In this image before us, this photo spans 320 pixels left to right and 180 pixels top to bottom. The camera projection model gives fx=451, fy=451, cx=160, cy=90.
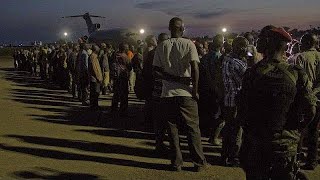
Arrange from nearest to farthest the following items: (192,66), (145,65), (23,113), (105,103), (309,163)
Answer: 1. (192,66)
2. (309,163)
3. (145,65)
4. (23,113)
5. (105,103)

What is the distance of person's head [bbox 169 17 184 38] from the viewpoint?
6395 millimetres

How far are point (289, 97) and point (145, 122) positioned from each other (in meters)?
7.08

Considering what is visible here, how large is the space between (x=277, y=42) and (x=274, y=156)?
0.92 m

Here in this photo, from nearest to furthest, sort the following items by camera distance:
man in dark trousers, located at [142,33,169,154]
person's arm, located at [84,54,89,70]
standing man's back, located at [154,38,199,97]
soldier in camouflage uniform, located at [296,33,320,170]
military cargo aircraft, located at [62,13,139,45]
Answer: soldier in camouflage uniform, located at [296,33,320,170], standing man's back, located at [154,38,199,97], man in dark trousers, located at [142,33,169,154], person's arm, located at [84,54,89,70], military cargo aircraft, located at [62,13,139,45]

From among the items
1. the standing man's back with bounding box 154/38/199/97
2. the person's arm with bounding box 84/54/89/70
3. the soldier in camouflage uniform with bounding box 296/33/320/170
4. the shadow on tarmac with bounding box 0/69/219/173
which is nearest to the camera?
the soldier in camouflage uniform with bounding box 296/33/320/170

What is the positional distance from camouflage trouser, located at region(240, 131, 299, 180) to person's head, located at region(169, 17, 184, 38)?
297 centimetres

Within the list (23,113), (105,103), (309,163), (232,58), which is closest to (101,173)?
(232,58)

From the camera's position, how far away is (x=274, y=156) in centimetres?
361

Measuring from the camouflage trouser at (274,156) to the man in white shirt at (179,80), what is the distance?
265 cm

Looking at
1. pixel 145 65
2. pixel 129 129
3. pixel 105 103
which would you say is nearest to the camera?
pixel 145 65

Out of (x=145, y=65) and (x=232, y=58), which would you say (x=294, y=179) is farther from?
(x=145, y=65)

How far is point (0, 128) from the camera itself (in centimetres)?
1014

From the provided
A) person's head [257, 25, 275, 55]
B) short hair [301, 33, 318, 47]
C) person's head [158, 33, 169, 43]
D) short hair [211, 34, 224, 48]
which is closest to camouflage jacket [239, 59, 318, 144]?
person's head [257, 25, 275, 55]

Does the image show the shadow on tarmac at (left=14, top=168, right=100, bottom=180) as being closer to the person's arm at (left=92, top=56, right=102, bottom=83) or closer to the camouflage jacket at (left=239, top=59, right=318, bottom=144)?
the camouflage jacket at (left=239, top=59, right=318, bottom=144)
